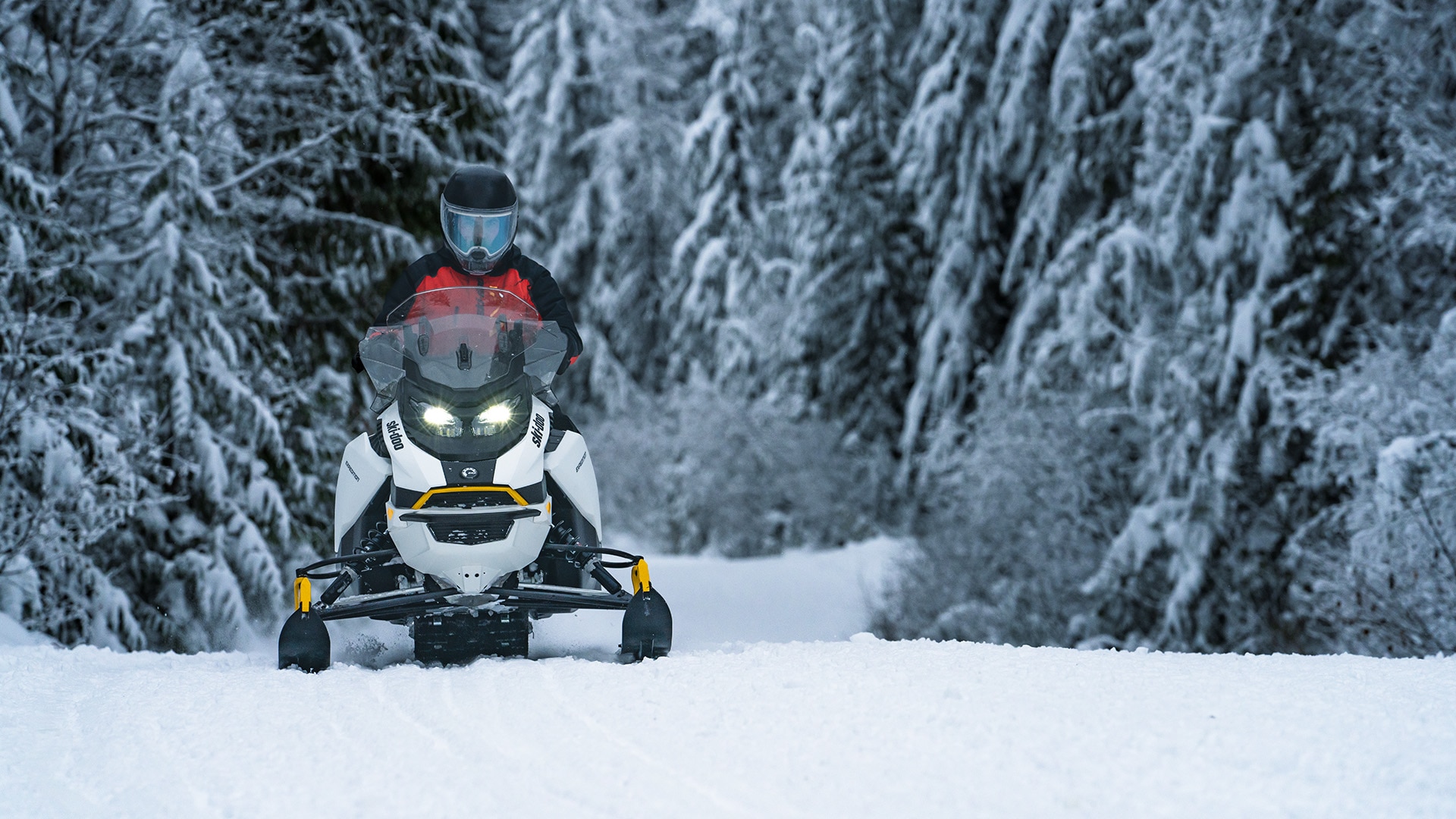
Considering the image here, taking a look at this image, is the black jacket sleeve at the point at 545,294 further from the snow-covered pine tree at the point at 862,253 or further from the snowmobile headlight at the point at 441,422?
the snow-covered pine tree at the point at 862,253

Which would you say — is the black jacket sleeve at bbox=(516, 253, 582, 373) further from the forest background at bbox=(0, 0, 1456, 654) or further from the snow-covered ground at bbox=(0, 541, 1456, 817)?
Answer: the forest background at bbox=(0, 0, 1456, 654)

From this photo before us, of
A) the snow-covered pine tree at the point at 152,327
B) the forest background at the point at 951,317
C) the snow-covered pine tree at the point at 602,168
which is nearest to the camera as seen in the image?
the snow-covered pine tree at the point at 152,327

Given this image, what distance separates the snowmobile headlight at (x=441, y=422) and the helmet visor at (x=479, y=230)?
3.07 feet

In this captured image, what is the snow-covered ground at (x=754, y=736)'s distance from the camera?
3.38m

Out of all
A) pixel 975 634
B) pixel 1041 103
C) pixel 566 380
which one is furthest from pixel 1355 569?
pixel 566 380

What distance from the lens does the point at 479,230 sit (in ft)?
20.2

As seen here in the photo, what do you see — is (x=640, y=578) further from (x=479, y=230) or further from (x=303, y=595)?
(x=479, y=230)

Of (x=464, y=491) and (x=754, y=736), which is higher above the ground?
(x=464, y=491)

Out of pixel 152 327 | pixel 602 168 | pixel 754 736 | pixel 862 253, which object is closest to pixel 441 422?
pixel 754 736

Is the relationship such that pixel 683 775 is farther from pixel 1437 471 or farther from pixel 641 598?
pixel 1437 471

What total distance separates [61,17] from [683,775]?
8550mm

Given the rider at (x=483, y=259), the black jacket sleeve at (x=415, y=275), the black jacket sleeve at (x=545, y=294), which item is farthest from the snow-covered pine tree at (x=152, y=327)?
the black jacket sleeve at (x=545, y=294)

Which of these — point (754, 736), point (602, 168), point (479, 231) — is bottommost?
point (754, 736)

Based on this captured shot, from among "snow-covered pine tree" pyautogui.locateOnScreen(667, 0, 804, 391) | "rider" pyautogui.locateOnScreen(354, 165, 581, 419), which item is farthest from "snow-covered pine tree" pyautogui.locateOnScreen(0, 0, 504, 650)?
"snow-covered pine tree" pyautogui.locateOnScreen(667, 0, 804, 391)
